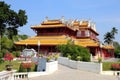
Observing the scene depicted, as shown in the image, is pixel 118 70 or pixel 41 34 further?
pixel 41 34

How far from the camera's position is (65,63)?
3441cm

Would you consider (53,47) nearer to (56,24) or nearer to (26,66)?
(56,24)

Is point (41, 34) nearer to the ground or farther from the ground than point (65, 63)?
farther from the ground

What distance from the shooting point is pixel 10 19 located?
58.2 meters

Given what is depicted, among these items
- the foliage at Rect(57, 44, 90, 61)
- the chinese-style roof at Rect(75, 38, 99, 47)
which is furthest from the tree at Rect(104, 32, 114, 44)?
the foliage at Rect(57, 44, 90, 61)

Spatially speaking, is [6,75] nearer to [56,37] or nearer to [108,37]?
[56,37]

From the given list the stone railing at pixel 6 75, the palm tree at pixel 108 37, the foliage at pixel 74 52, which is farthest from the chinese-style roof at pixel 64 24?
the stone railing at pixel 6 75

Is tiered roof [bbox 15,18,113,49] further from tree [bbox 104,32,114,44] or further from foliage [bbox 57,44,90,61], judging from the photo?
tree [bbox 104,32,114,44]

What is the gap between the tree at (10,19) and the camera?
56078 mm

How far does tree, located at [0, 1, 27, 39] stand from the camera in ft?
184

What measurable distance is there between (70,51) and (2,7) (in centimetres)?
2119

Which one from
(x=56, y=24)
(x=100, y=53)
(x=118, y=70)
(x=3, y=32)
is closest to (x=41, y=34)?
(x=56, y=24)

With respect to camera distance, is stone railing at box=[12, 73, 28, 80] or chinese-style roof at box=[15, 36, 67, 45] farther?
chinese-style roof at box=[15, 36, 67, 45]

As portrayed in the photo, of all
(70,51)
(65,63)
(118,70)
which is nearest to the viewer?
(118,70)
